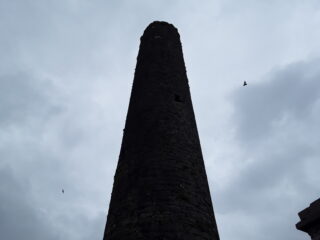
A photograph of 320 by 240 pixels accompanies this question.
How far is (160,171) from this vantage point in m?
6.45

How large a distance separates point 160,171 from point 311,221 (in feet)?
8.69

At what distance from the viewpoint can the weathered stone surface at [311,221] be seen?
5.98 m

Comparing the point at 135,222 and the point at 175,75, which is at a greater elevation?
the point at 175,75

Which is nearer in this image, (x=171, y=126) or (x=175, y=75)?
(x=171, y=126)

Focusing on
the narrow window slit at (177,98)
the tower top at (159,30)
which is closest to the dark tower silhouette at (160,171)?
the narrow window slit at (177,98)

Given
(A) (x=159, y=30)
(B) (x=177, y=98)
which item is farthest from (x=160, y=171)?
(A) (x=159, y=30)

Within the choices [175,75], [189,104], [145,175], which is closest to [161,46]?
[175,75]

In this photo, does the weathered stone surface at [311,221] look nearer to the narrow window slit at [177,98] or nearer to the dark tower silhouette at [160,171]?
the dark tower silhouette at [160,171]

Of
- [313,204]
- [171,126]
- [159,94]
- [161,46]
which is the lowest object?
[313,204]

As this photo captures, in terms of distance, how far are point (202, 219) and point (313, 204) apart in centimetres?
199

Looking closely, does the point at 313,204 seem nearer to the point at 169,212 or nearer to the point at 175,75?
the point at 169,212

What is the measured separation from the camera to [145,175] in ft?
21.1

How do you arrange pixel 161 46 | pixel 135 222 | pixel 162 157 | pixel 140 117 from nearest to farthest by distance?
pixel 135 222, pixel 162 157, pixel 140 117, pixel 161 46

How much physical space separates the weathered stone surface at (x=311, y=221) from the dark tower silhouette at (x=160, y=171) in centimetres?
149
